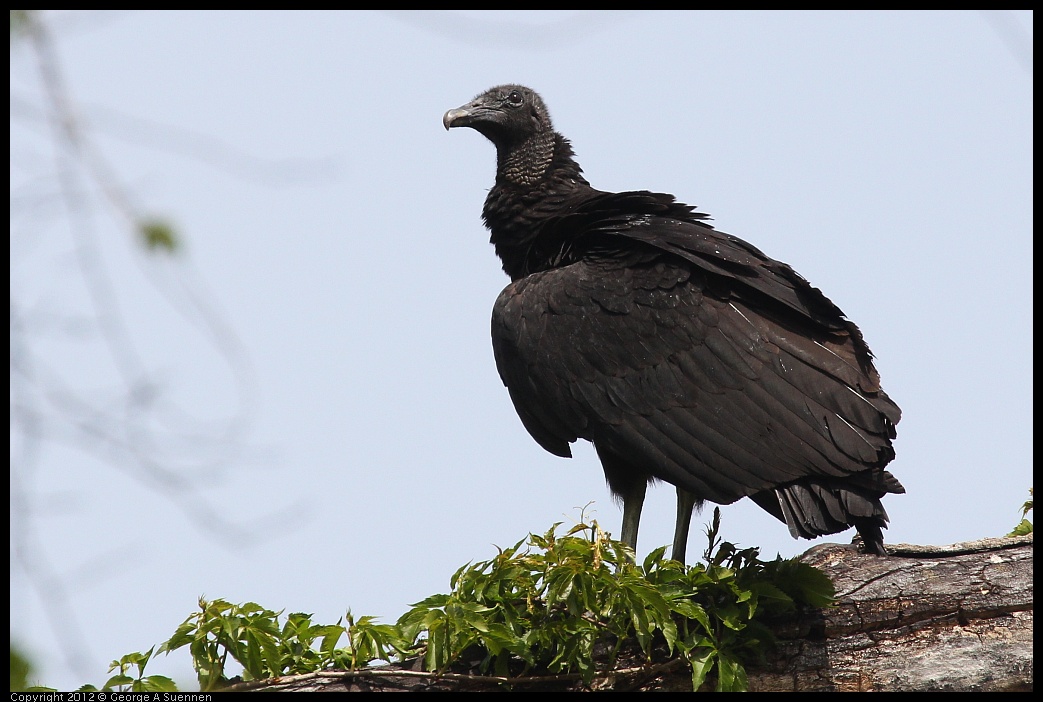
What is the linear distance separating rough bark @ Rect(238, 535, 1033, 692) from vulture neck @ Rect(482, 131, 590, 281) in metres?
1.91

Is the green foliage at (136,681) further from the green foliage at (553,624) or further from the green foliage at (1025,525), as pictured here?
the green foliage at (1025,525)

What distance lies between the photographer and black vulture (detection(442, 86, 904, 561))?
3.83m

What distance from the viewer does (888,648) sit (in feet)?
12.0

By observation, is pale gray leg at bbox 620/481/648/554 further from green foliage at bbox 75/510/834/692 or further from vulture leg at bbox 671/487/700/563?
green foliage at bbox 75/510/834/692

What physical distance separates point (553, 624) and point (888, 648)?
1156 millimetres

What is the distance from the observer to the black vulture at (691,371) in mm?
3834

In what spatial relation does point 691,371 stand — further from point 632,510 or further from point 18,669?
point 18,669

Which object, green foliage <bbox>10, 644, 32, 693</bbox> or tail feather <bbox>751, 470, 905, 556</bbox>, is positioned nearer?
green foliage <bbox>10, 644, 32, 693</bbox>

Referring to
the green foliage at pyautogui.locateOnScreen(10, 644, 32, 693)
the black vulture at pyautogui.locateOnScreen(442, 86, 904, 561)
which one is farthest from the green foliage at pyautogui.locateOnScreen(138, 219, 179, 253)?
the black vulture at pyautogui.locateOnScreen(442, 86, 904, 561)

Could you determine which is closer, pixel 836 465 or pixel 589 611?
pixel 589 611
